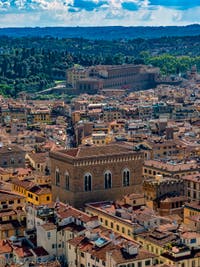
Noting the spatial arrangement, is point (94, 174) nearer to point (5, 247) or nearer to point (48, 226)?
point (48, 226)

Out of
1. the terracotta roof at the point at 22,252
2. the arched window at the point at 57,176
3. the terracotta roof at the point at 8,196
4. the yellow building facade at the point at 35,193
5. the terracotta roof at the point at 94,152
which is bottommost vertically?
the yellow building facade at the point at 35,193

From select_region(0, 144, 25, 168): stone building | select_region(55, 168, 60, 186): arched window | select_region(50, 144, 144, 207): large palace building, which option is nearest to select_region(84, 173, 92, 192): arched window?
select_region(50, 144, 144, 207): large palace building

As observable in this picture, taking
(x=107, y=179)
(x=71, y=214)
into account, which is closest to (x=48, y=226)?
(x=71, y=214)

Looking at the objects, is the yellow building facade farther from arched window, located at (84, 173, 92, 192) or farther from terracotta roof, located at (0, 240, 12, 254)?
terracotta roof, located at (0, 240, 12, 254)

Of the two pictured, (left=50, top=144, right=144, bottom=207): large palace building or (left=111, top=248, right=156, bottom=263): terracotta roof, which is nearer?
(left=111, top=248, right=156, bottom=263): terracotta roof

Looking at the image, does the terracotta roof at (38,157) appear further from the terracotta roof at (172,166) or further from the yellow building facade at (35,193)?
the yellow building facade at (35,193)

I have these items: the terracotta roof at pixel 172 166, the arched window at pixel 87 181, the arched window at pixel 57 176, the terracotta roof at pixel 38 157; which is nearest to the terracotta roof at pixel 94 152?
the arched window at pixel 87 181

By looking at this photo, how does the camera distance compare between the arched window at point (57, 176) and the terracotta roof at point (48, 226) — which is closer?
the terracotta roof at point (48, 226)

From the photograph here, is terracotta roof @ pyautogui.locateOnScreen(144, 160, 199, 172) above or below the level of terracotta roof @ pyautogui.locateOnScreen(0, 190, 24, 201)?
below

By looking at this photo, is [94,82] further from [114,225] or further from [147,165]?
[114,225]

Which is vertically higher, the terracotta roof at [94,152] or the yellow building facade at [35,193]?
the terracotta roof at [94,152]
